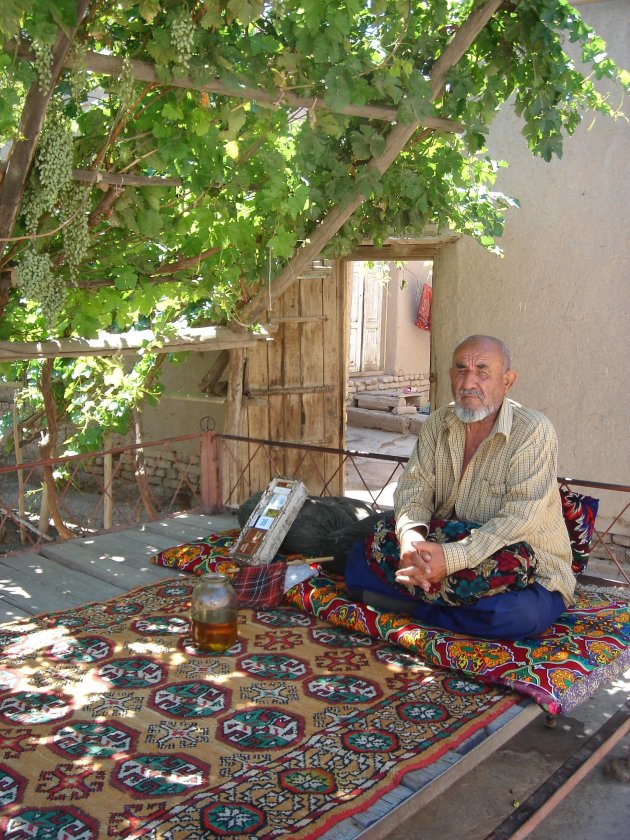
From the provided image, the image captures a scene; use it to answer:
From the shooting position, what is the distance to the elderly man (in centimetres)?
341

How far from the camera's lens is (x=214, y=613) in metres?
3.48

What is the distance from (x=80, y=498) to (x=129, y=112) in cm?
649

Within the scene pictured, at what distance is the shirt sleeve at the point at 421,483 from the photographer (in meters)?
3.82

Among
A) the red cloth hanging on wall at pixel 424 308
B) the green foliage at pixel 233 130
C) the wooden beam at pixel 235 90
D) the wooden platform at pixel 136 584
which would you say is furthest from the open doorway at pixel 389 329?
the wooden beam at pixel 235 90

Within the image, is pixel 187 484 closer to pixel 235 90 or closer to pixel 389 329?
pixel 235 90

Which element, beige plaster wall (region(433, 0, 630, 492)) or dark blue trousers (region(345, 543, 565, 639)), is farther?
beige plaster wall (region(433, 0, 630, 492))

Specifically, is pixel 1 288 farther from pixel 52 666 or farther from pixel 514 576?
pixel 514 576

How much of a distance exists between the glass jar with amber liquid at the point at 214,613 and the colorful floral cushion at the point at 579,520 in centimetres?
154

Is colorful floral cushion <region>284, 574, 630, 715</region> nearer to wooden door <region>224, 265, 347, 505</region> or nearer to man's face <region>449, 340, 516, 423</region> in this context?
man's face <region>449, 340, 516, 423</region>

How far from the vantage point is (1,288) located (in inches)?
150

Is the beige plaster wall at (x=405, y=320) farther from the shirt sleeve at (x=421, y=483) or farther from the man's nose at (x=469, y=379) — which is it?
the man's nose at (x=469, y=379)

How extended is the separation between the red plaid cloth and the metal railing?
108 cm

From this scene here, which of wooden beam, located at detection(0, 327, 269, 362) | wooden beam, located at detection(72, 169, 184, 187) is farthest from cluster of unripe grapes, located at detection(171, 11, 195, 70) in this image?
wooden beam, located at detection(0, 327, 269, 362)

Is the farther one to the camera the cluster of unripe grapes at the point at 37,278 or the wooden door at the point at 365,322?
the wooden door at the point at 365,322
